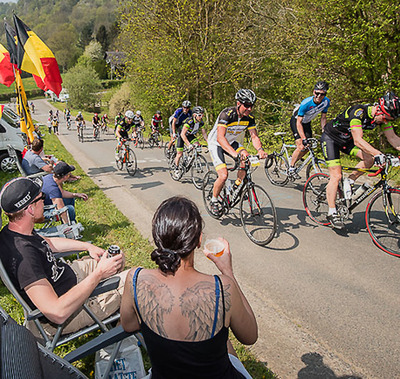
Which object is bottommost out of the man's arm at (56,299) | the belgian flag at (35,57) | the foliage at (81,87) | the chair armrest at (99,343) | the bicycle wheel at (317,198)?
the foliage at (81,87)

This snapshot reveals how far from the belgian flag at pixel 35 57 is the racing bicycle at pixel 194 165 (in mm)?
3773

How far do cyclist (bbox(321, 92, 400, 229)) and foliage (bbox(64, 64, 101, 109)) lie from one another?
64051 millimetres

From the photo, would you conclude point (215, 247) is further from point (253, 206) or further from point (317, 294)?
point (253, 206)

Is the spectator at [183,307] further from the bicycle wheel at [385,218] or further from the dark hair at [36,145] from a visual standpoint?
the dark hair at [36,145]

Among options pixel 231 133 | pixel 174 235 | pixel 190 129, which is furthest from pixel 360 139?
pixel 190 129

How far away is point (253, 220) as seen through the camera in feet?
18.9

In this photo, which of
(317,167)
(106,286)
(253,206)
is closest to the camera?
(106,286)

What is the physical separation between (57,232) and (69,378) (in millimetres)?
2360

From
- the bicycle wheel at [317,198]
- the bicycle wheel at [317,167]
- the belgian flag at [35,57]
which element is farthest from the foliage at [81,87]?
the bicycle wheel at [317,198]

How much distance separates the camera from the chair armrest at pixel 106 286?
2.48 m

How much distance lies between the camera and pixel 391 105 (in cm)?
453

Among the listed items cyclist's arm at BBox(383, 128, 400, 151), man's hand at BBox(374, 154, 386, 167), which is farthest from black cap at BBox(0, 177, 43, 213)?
cyclist's arm at BBox(383, 128, 400, 151)

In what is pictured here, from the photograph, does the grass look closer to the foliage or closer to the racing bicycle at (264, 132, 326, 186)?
the racing bicycle at (264, 132, 326, 186)

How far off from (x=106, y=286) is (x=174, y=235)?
3.95ft
